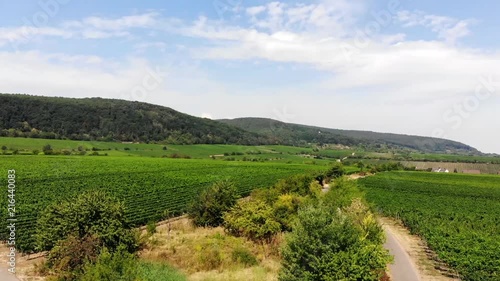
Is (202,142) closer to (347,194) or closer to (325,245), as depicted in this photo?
(347,194)

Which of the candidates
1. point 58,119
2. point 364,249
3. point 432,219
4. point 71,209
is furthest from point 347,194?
point 58,119

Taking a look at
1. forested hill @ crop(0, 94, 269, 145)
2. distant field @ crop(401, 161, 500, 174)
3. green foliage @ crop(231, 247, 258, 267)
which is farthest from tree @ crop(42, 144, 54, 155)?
distant field @ crop(401, 161, 500, 174)

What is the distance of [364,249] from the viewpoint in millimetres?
20422

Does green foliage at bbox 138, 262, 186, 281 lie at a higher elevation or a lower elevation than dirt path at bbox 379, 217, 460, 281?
higher

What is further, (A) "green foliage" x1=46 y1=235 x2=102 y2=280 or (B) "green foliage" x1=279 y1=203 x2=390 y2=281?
(A) "green foliage" x1=46 y1=235 x2=102 y2=280

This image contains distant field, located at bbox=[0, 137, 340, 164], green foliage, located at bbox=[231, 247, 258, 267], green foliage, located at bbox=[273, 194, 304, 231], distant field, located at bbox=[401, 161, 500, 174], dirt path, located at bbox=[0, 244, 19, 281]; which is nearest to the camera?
dirt path, located at bbox=[0, 244, 19, 281]

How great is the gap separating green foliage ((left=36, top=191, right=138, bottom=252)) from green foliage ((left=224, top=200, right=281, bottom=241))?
11.4m

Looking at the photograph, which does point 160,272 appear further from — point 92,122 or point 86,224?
point 92,122

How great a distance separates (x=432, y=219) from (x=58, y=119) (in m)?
136

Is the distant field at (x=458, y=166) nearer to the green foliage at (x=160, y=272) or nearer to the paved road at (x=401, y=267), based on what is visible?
the paved road at (x=401, y=267)

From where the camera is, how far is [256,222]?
1326 inches

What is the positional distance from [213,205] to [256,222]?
740 centimetres

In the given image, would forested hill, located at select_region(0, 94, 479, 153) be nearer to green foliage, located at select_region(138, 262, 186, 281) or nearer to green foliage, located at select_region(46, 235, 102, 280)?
green foliage, located at select_region(46, 235, 102, 280)

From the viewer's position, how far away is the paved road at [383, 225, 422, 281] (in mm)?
26156
